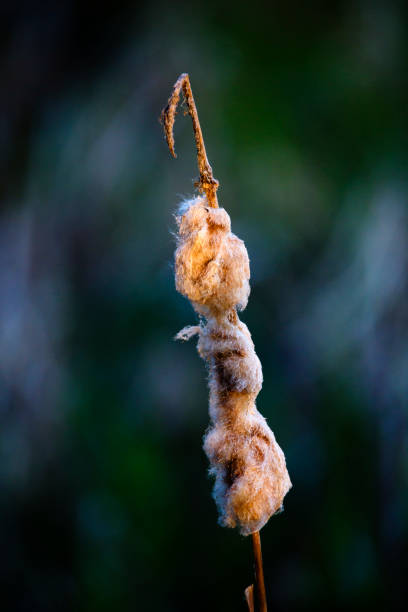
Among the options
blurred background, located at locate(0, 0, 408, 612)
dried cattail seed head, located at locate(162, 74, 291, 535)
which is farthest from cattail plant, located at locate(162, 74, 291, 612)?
blurred background, located at locate(0, 0, 408, 612)

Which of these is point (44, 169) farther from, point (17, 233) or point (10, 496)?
point (10, 496)

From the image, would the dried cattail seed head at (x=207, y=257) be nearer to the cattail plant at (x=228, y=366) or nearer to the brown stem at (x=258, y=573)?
the cattail plant at (x=228, y=366)

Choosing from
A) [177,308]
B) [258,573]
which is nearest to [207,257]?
[258,573]

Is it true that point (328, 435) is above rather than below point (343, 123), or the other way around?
below

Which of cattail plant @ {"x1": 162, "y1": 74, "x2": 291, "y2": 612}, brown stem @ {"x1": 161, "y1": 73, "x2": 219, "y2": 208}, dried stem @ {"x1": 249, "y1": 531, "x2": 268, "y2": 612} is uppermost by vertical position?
brown stem @ {"x1": 161, "y1": 73, "x2": 219, "y2": 208}

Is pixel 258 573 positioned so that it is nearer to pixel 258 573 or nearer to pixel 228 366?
pixel 258 573

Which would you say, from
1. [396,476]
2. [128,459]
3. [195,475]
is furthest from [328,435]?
[128,459]

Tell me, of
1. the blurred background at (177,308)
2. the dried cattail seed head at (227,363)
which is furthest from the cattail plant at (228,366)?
the blurred background at (177,308)

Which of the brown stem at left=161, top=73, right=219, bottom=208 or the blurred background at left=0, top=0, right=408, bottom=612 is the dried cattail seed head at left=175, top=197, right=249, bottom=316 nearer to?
the brown stem at left=161, top=73, right=219, bottom=208
